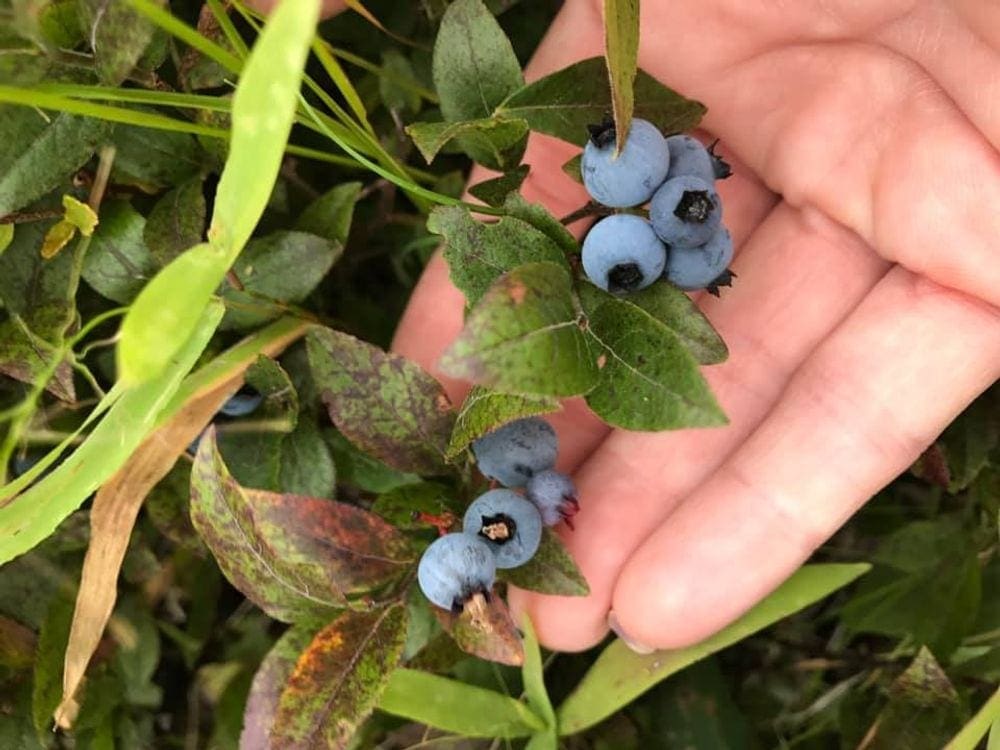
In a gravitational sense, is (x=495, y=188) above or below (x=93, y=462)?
above

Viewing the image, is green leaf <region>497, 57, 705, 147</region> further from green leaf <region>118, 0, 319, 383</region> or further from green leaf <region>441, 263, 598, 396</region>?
green leaf <region>118, 0, 319, 383</region>

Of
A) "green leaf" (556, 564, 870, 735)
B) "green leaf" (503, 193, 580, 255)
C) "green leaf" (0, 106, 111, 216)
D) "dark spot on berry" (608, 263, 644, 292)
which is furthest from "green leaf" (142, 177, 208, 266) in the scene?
"green leaf" (556, 564, 870, 735)

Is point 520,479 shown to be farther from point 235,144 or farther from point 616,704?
point 235,144

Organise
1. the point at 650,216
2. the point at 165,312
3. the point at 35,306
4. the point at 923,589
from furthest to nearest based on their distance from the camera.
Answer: the point at 923,589 → the point at 35,306 → the point at 650,216 → the point at 165,312

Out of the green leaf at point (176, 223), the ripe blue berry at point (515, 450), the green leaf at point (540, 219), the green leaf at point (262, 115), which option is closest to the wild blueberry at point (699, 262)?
the green leaf at point (540, 219)

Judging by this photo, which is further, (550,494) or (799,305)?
(799,305)

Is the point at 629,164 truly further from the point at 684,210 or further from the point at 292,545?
the point at 292,545

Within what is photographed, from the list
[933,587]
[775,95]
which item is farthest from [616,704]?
[775,95]

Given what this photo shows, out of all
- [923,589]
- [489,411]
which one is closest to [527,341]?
[489,411]
